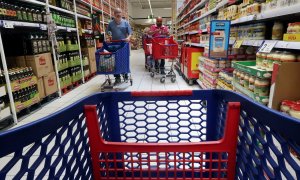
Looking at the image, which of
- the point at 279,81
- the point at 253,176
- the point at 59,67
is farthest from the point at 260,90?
the point at 59,67

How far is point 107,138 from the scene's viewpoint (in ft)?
3.55

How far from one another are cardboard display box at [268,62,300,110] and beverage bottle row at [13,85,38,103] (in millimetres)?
2838

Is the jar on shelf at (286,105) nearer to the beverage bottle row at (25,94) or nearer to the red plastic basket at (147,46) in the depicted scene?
the beverage bottle row at (25,94)

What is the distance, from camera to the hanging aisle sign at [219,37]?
247cm

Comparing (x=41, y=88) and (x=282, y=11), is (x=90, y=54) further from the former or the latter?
(x=282, y=11)

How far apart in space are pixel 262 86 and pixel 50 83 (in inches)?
124

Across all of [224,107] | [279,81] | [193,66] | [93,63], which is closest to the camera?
[224,107]

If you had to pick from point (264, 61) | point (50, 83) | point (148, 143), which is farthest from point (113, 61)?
point (148, 143)

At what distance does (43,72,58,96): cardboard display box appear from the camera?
3.45m

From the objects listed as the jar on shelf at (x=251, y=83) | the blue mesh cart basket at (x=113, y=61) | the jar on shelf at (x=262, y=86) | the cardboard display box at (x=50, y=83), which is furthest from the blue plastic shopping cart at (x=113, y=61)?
the jar on shelf at (x=262, y=86)

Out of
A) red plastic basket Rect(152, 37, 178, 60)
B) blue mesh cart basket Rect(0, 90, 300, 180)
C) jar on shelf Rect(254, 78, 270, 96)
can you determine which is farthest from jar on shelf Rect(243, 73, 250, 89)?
red plastic basket Rect(152, 37, 178, 60)

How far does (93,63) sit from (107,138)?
5.07m

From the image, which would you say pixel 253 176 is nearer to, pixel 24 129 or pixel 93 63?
pixel 24 129

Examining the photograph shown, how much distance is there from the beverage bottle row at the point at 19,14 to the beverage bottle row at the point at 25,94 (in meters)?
0.92
